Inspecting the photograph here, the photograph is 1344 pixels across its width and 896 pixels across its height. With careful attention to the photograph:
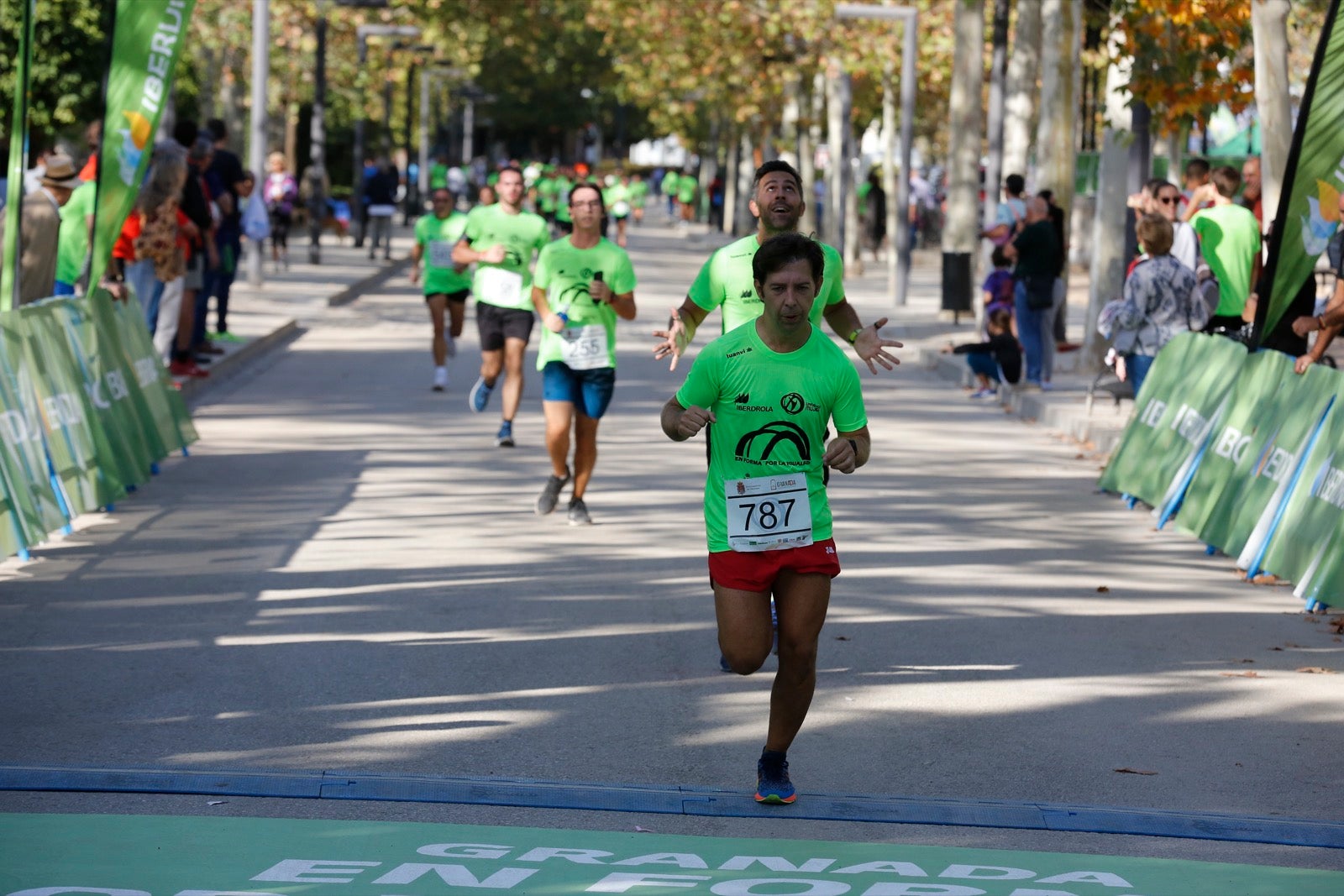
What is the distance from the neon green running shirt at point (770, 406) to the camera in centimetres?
612

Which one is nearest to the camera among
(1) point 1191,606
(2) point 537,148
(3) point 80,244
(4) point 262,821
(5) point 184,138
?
(4) point 262,821

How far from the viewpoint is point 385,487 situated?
12.9 meters

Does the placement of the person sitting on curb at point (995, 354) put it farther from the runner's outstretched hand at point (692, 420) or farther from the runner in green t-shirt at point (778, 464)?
the runner's outstretched hand at point (692, 420)

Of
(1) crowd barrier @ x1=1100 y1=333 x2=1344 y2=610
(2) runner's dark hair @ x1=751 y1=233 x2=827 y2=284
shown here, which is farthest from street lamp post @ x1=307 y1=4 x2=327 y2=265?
(2) runner's dark hair @ x1=751 y1=233 x2=827 y2=284


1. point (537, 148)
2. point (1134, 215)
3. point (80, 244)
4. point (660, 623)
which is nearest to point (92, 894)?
point (660, 623)

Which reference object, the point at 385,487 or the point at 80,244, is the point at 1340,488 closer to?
the point at 385,487

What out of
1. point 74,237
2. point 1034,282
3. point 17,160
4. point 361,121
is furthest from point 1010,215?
point 361,121

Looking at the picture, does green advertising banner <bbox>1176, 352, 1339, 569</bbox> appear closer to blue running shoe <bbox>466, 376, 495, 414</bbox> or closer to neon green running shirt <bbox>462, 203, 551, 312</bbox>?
neon green running shirt <bbox>462, 203, 551, 312</bbox>

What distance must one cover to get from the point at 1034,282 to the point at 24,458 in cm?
1122

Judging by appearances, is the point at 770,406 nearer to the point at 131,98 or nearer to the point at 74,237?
the point at 131,98

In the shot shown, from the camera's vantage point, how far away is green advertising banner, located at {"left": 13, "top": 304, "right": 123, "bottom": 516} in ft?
34.6

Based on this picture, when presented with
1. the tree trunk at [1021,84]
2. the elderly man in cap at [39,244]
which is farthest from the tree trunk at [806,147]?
the elderly man in cap at [39,244]

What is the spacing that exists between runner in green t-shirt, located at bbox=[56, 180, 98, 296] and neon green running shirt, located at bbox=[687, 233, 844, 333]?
25.1 feet

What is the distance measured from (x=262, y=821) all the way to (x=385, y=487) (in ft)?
22.9
